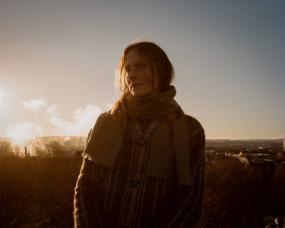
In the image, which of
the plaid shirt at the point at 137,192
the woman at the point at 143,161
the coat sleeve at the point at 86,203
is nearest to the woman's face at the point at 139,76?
the woman at the point at 143,161

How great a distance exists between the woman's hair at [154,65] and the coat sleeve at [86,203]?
0.50 meters

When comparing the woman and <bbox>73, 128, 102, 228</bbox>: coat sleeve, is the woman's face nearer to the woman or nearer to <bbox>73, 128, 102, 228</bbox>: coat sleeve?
the woman

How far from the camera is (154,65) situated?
2.26 meters

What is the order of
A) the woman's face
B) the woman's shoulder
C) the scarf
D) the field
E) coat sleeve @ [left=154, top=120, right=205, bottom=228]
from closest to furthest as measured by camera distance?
coat sleeve @ [left=154, top=120, right=205, bottom=228] → the scarf → the woman's shoulder → the woman's face → the field

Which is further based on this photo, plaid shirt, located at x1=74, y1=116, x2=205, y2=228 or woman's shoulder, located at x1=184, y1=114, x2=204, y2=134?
woman's shoulder, located at x1=184, y1=114, x2=204, y2=134

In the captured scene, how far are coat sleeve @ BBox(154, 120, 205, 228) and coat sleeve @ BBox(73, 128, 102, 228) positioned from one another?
1.30ft

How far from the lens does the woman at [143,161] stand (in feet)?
6.28

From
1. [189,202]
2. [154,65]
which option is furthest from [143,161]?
[154,65]

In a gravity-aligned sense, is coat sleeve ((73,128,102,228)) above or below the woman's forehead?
below

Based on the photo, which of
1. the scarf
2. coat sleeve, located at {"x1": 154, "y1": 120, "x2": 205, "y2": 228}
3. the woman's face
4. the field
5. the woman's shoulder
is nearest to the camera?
coat sleeve, located at {"x1": 154, "y1": 120, "x2": 205, "y2": 228}

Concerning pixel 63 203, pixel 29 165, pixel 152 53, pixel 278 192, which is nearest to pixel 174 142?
pixel 152 53

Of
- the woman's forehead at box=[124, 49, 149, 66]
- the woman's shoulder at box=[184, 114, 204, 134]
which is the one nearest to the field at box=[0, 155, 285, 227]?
the woman's shoulder at box=[184, 114, 204, 134]

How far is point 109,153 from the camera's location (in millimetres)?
2059

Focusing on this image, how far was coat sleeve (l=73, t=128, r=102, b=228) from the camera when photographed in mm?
1944
